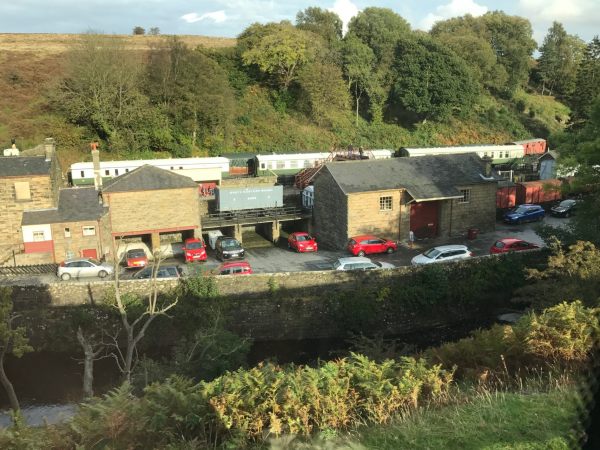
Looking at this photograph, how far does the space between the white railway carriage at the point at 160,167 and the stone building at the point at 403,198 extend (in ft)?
28.2

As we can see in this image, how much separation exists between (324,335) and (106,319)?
28.0 feet

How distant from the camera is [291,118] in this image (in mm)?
52125

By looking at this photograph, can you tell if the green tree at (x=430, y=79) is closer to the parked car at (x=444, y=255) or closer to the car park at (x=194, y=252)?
the parked car at (x=444, y=255)

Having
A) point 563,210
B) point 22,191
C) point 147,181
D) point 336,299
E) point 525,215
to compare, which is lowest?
point 336,299

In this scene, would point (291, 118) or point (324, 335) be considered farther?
point (291, 118)

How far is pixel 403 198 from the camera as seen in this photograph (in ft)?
92.9

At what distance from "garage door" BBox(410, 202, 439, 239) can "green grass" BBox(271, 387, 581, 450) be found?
73.0 ft

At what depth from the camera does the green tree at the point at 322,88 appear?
49938 mm

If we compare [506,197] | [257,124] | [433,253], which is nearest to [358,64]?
[257,124]

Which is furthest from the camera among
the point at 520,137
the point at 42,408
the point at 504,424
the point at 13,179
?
the point at 520,137

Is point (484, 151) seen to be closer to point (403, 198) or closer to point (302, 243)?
point (403, 198)

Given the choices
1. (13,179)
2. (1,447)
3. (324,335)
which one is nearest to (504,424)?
(1,447)

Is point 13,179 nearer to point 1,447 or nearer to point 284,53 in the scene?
point 1,447

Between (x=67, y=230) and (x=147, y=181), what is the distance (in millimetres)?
4769
